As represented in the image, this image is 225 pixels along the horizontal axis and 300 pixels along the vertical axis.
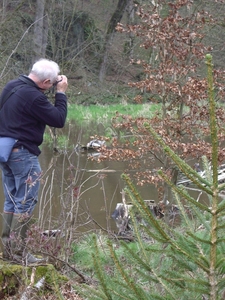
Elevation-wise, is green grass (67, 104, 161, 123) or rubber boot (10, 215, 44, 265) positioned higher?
rubber boot (10, 215, 44, 265)

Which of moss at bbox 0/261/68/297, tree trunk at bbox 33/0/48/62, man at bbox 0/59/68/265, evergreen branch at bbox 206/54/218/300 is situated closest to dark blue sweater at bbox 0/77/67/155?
man at bbox 0/59/68/265

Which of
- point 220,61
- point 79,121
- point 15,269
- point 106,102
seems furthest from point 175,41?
point 106,102

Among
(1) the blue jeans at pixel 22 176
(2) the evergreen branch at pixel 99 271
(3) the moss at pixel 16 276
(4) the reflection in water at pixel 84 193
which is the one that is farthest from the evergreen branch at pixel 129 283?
(4) the reflection in water at pixel 84 193

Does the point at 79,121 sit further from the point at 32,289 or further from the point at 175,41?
the point at 32,289

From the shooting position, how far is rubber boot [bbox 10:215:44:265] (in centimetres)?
423

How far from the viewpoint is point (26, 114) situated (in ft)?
13.7

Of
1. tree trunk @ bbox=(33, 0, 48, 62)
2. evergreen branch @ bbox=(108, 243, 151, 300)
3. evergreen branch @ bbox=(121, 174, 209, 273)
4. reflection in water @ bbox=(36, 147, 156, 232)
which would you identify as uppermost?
evergreen branch @ bbox=(121, 174, 209, 273)

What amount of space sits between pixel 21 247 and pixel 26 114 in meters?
1.13

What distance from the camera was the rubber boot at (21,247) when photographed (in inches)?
167

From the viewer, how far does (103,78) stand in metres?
26.0

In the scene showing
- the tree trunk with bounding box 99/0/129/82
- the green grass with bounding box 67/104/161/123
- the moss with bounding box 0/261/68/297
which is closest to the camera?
the moss with bounding box 0/261/68/297

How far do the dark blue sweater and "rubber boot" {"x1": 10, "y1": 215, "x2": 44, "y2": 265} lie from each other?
0.61 meters

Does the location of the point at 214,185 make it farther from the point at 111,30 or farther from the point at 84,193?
the point at 111,30

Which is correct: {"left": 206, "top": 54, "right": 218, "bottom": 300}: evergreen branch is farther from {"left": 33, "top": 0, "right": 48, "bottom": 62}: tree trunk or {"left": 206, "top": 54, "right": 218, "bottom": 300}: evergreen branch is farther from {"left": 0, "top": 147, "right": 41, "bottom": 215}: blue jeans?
{"left": 33, "top": 0, "right": 48, "bottom": 62}: tree trunk
